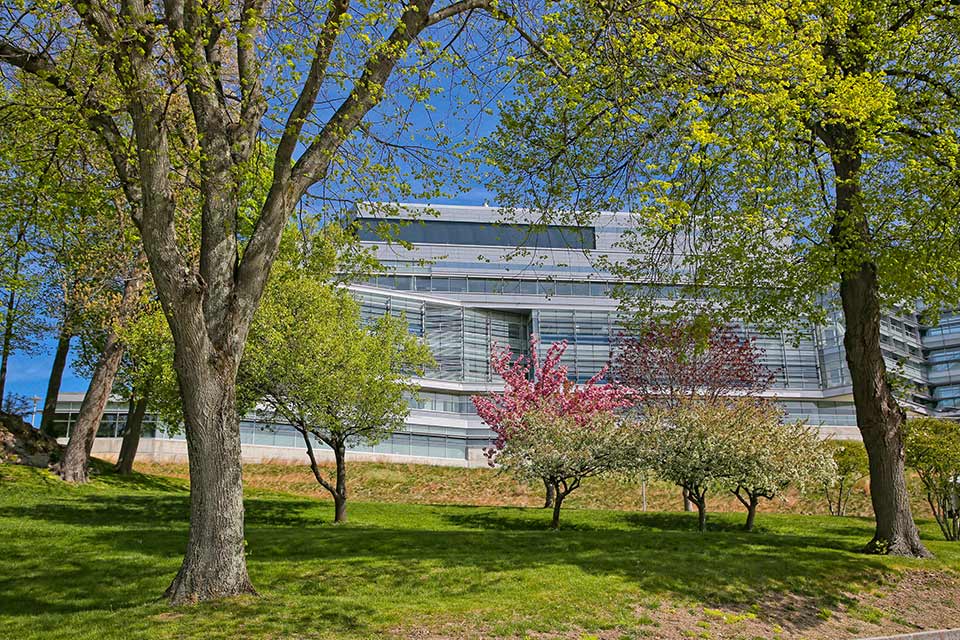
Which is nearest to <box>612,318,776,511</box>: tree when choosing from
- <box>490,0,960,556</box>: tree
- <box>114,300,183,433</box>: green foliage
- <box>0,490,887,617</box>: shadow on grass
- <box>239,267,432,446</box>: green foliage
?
<box>239,267,432,446</box>: green foliage

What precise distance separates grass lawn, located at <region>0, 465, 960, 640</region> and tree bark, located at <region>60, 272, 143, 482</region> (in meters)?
5.63

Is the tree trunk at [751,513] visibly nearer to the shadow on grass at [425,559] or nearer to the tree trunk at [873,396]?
the shadow on grass at [425,559]

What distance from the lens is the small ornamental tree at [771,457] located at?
66.6 feet

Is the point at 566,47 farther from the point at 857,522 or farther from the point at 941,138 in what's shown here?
the point at 857,522

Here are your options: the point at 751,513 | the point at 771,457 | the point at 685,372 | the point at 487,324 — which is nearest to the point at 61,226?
the point at 771,457

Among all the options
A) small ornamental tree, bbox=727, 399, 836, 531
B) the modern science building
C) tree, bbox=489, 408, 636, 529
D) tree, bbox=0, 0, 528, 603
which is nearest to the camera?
tree, bbox=0, 0, 528, 603

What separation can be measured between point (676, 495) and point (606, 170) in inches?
920

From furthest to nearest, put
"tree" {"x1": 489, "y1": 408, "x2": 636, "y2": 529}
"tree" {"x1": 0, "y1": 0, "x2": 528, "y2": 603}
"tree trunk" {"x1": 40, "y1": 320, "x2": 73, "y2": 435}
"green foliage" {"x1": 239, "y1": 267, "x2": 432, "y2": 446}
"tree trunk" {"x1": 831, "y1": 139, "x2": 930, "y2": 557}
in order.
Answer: "tree trunk" {"x1": 40, "y1": 320, "x2": 73, "y2": 435}, "tree" {"x1": 489, "y1": 408, "x2": 636, "y2": 529}, "green foliage" {"x1": 239, "y1": 267, "x2": 432, "y2": 446}, "tree trunk" {"x1": 831, "y1": 139, "x2": 930, "y2": 557}, "tree" {"x1": 0, "y1": 0, "x2": 528, "y2": 603}

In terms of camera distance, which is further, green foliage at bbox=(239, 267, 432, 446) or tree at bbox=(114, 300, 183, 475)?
tree at bbox=(114, 300, 183, 475)

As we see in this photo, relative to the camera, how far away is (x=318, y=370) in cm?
1978

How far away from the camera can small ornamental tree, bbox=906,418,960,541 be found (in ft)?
69.1

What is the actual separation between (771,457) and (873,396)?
6609 mm

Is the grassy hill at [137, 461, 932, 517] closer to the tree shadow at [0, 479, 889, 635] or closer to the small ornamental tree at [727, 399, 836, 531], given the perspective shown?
the small ornamental tree at [727, 399, 836, 531]

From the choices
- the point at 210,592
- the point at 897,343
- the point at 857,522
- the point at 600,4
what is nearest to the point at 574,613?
the point at 210,592
